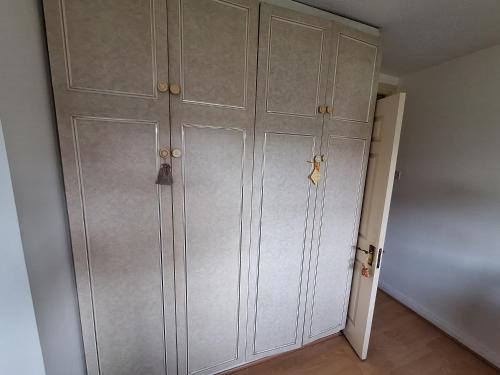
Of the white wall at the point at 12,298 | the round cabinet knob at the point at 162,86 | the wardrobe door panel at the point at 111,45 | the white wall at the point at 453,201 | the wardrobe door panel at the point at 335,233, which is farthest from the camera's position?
the white wall at the point at 453,201

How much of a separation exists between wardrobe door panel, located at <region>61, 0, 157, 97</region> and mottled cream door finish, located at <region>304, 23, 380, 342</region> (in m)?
0.97

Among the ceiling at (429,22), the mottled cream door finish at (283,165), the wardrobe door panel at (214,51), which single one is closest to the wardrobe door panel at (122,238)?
the wardrobe door panel at (214,51)

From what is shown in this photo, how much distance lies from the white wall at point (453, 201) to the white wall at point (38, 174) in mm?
2561

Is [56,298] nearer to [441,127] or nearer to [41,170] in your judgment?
[41,170]

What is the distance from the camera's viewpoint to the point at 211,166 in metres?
1.06

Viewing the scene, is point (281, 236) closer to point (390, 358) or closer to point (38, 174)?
point (38, 174)

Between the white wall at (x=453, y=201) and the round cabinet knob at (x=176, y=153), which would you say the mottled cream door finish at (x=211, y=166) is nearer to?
the round cabinet knob at (x=176, y=153)

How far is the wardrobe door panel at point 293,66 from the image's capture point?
1082 millimetres

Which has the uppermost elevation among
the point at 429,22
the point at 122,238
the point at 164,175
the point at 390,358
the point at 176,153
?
the point at 429,22

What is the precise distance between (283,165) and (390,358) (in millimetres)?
1660

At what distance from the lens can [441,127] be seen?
1.79 metres

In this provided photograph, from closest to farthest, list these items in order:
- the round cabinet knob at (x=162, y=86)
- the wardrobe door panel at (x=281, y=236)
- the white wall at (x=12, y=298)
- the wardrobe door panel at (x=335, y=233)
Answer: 1. the white wall at (x=12, y=298)
2. the round cabinet knob at (x=162, y=86)
3. the wardrobe door panel at (x=281, y=236)
4. the wardrobe door panel at (x=335, y=233)

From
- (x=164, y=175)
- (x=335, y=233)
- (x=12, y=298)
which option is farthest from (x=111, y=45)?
(x=335, y=233)

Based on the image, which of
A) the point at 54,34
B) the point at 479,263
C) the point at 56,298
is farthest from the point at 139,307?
the point at 479,263
